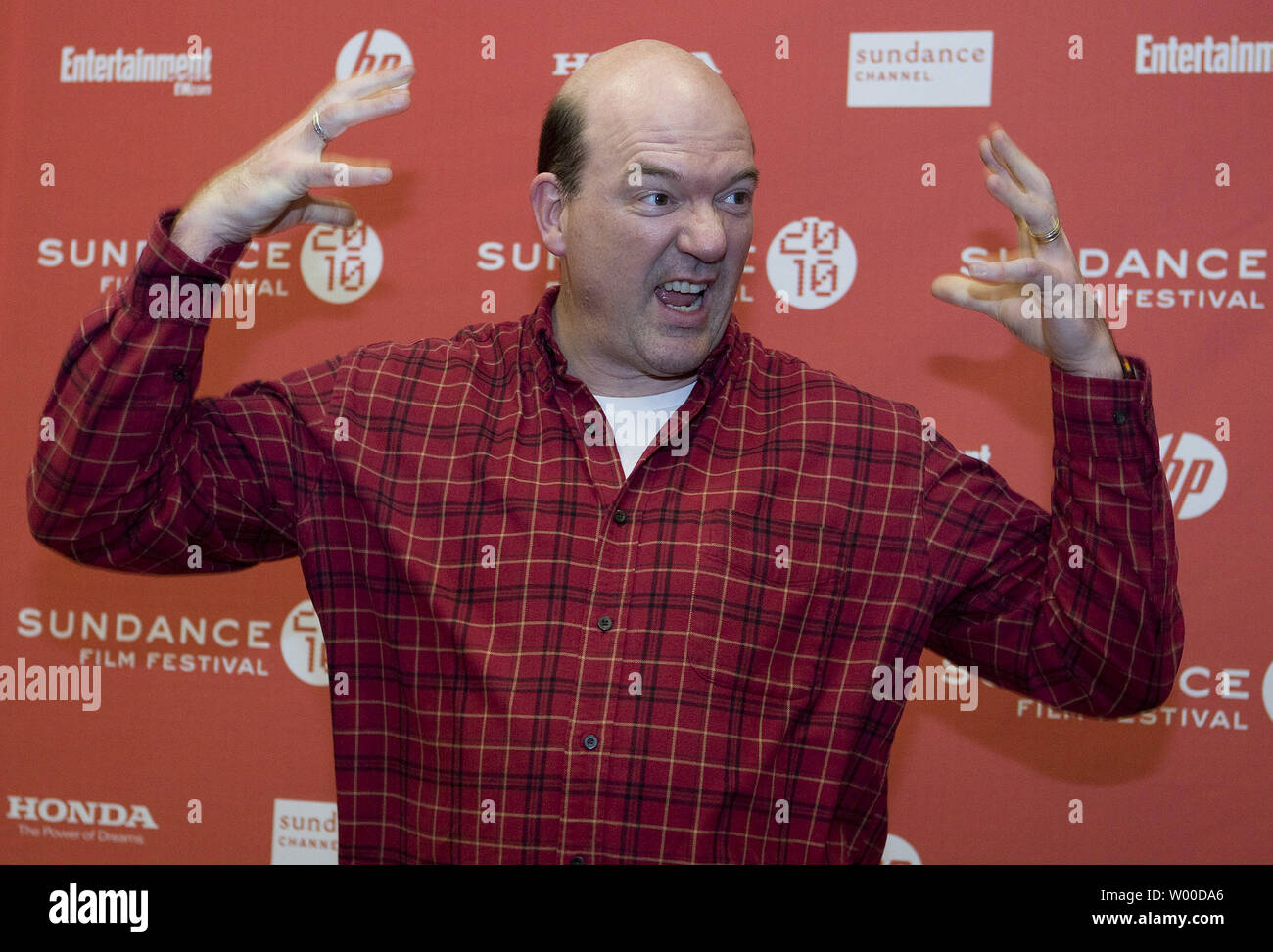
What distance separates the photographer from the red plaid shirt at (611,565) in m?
1.52

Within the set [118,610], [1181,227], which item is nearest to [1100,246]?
[1181,227]

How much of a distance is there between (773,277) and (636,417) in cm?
78

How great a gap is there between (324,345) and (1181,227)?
1.63m

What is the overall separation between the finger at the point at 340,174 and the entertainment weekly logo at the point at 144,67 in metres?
1.19

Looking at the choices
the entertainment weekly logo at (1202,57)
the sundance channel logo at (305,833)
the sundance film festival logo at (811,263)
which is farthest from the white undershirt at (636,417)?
the sundance channel logo at (305,833)

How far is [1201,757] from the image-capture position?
7.47 ft

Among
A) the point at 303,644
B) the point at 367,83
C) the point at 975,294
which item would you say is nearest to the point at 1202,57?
the point at 975,294

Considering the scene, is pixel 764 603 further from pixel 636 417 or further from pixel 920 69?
pixel 920 69

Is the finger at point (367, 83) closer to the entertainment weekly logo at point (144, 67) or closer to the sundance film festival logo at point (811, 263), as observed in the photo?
the sundance film festival logo at point (811, 263)

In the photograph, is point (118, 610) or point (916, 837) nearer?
point (916, 837)

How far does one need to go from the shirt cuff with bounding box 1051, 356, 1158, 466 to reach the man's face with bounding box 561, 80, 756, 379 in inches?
18.5

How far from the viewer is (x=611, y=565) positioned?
158 centimetres
